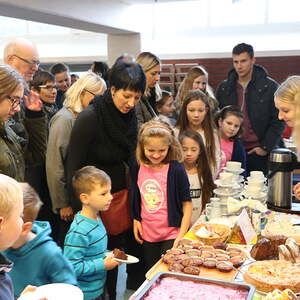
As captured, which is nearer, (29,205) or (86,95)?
(29,205)

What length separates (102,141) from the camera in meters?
2.49

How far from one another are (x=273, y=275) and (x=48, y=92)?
2.42 metres

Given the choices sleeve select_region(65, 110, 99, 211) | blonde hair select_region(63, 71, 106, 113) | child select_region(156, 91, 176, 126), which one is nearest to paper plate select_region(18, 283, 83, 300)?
sleeve select_region(65, 110, 99, 211)

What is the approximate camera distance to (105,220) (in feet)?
8.55

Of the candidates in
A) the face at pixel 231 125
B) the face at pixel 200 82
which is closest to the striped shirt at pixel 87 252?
the face at pixel 231 125

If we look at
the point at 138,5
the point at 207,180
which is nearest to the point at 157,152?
the point at 207,180

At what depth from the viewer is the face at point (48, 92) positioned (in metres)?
3.32

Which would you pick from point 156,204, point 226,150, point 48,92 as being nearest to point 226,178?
point 156,204

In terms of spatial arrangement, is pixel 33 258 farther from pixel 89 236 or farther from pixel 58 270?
pixel 89 236

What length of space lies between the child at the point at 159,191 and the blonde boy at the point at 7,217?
131 cm

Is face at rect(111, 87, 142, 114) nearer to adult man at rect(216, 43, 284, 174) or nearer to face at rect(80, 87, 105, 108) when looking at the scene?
face at rect(80, 87, 105, 108)

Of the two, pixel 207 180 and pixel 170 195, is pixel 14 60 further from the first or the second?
pixel 207 180

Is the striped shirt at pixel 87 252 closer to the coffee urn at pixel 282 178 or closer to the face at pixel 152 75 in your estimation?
the coffee urn at pixel 282 178

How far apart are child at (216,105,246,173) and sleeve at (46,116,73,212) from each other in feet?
4.31
